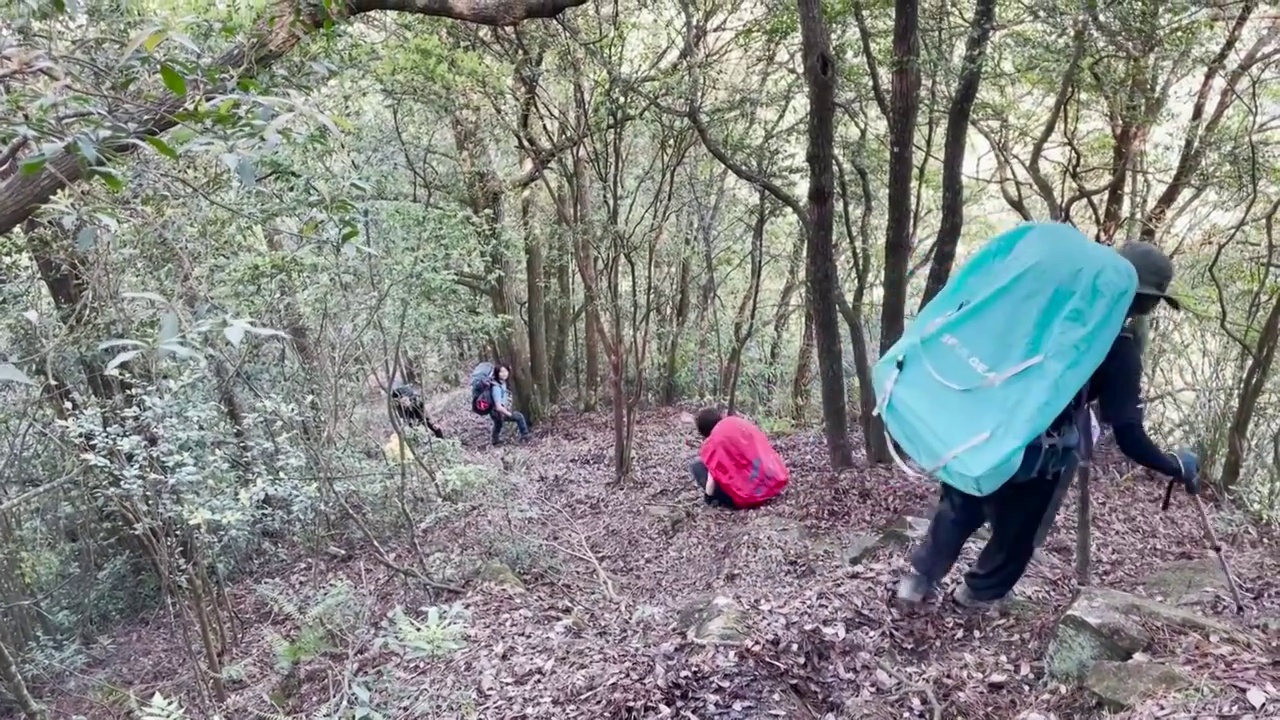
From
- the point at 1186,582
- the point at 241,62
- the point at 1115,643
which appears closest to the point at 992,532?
the point at 1115,643

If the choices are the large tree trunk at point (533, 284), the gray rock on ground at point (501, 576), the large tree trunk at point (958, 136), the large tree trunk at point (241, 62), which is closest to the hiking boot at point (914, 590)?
the large tree trunk at point (958, 136)

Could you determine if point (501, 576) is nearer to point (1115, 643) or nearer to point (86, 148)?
point (1115, 643)

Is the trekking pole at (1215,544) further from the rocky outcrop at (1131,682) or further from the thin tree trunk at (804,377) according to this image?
the thin tree trunk at (804,377)

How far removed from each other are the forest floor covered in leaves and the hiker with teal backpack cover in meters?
0.73

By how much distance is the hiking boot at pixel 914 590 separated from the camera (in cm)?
406

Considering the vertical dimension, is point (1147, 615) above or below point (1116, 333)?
below

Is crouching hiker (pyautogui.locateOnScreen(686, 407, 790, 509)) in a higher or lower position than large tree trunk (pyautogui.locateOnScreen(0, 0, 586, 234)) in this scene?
lower

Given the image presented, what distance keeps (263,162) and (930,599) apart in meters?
3.78

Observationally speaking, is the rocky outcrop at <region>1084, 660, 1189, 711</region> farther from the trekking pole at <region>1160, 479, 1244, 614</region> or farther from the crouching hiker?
the crouching hiker

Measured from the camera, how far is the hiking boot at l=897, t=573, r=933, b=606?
160 inches

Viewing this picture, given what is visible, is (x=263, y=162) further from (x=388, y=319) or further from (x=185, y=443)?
(x=388, y=319)

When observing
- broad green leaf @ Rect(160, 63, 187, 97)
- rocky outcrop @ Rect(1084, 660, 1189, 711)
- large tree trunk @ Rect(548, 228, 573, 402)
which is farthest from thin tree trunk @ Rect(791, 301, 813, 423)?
broad green leaf @ Rect(160, 63, 187, 97)

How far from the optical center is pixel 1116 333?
9.82ft

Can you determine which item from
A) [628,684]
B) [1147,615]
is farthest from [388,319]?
[1147,615]
